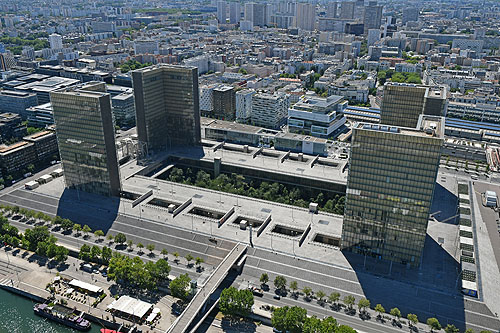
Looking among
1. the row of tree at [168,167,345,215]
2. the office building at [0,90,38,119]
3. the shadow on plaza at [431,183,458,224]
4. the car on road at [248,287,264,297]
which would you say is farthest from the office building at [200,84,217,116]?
the car on road at [248,287,264,297]

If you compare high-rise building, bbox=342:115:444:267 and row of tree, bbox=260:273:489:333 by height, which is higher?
high-rise building, bbox=342:115:444:267

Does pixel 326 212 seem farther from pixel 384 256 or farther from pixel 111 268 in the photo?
pixel 111 268

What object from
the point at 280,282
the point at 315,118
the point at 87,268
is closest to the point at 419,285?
the point at 280,282

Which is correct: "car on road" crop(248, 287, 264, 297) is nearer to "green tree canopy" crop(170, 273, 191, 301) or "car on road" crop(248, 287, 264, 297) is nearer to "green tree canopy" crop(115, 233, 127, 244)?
"green tree canopy" crop(170, 273, 191, 301)

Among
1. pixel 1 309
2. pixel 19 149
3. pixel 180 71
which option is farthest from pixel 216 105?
pixel 1 309

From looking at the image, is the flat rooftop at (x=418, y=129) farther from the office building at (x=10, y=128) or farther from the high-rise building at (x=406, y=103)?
the office building at (x=10, y=128)

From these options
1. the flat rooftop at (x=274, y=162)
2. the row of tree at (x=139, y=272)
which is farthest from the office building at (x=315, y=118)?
the row of tree at (x=139, y=272)

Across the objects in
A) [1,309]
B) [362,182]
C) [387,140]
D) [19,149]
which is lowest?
[1,309]
